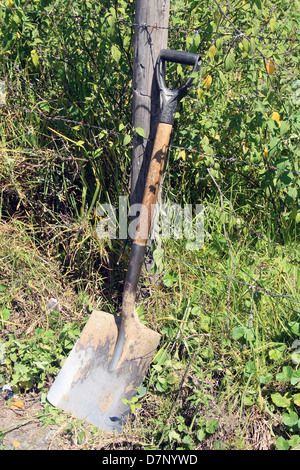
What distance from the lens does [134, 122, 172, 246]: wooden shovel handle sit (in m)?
2.17

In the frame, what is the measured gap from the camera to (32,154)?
2834 mm

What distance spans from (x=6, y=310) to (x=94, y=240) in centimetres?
67

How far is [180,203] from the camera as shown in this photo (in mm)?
2883

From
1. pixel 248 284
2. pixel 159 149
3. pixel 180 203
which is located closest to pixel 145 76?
pixel 159 149

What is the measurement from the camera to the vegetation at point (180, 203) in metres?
2.10

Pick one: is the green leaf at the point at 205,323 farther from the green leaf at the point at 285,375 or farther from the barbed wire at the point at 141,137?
the barbed wire at the point at 141,137

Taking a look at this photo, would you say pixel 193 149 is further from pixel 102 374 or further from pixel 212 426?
pixel 212 426

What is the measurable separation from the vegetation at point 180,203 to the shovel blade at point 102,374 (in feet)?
0.22

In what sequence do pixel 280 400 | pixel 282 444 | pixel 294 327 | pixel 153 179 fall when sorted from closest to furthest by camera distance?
pixel 282 444 < pixel 280 400 < pixel 294 327 < pixel 153 179

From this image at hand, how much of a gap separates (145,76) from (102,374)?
1543 millimetres

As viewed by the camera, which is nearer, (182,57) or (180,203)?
(182,57)

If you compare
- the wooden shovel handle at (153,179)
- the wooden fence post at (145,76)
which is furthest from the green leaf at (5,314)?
the wooden fence post at (145,76)

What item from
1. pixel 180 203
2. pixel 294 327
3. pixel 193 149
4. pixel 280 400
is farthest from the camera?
pixel 180 203

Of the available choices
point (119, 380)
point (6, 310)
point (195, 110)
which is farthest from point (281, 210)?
point (6, 310)
